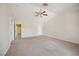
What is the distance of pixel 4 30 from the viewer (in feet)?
7.66

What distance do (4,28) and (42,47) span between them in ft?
2.31

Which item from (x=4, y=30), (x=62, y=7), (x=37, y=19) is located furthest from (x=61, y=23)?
(x=4, y=30)

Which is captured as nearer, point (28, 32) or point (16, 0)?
point (16, 0)

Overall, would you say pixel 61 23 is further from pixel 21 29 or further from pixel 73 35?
pixel 21 29

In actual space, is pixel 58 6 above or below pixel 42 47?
above

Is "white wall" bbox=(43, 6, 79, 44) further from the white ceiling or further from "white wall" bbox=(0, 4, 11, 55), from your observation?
"white wall" bbox=(0, 4, 11, 55)

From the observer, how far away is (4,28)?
2332mm

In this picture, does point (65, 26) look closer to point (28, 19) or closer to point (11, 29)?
point (28, 19)

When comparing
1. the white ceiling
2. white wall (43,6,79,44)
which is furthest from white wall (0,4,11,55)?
white wall (43,6,79,44)

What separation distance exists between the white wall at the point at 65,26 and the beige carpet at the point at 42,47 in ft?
0.32

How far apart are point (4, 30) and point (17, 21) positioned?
10.3 inches

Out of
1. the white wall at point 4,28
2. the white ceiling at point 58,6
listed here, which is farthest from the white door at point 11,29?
the white ceiling at point 58,6

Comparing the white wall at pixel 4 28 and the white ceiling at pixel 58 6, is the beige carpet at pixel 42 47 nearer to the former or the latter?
the white wall at pixel 4 28

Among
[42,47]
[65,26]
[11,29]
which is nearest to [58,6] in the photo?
[65,26]
